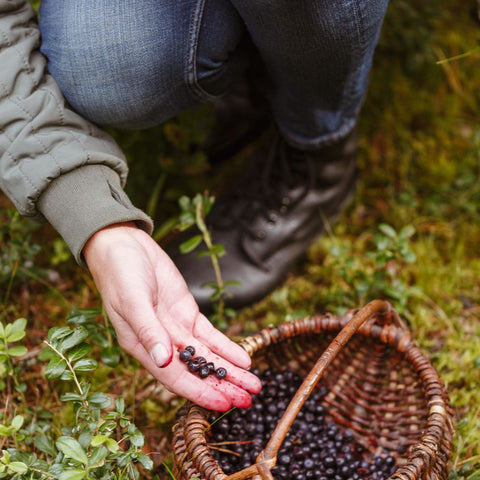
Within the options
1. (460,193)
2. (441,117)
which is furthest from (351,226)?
(441,117)

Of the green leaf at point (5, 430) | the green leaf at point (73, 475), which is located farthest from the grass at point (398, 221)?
the green leaf at point (73, 475)

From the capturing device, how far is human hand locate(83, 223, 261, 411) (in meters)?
1.05

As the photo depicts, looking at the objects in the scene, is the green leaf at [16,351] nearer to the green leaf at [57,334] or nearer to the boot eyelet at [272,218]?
the green leaf at [57,334]

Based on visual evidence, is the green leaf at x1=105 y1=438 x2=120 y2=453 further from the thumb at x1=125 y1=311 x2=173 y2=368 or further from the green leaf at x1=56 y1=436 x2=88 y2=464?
the thumb at x1=125 y1=311 x2=173 y2=368

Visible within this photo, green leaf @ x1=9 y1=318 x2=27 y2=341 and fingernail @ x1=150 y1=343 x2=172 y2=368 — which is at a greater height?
green leaf @ x1=9 y1=318 x2=27 y2=341

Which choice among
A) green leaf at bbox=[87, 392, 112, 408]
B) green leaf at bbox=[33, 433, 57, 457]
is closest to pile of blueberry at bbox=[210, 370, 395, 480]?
green leaf at bbox=[87, 392, 112, 408]

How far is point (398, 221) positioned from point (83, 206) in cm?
130

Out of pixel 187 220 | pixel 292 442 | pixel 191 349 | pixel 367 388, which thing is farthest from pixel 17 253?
pixel 367 388

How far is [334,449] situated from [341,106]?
0.99m

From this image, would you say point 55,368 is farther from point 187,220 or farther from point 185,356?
point 187,220

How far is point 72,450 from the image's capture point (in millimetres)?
979

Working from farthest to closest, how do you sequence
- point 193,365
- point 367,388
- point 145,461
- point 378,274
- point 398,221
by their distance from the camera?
1. point 398,221
2. point 378,274
3. point 367,388
4. point 193,365
5. point 145,461

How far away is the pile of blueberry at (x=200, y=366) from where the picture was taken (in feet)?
3.77

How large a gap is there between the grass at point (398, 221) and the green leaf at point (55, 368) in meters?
0.36
